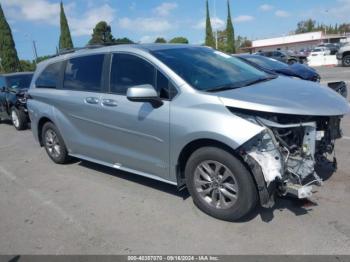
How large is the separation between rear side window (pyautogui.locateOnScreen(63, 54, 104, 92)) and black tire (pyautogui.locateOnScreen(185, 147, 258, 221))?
187 centimetres

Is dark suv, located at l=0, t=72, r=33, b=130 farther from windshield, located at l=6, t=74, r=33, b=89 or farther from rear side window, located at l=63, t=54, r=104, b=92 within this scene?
rear side window, located at l=63, t=54, r=104, b=92

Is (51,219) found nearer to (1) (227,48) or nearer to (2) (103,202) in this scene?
(2) (103,202)

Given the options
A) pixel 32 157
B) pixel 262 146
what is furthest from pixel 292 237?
pixel 32 157

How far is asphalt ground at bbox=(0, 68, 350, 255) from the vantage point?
3504mm

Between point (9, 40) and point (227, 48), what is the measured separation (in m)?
32.2

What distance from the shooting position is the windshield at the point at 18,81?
11.4 m

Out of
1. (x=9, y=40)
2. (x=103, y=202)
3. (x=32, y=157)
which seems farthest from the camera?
(x=9, y=40)

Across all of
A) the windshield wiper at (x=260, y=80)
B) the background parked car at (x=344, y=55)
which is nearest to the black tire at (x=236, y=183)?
the windshield wiper at (x=260, y=80)

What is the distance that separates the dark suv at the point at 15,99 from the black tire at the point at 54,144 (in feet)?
14.5

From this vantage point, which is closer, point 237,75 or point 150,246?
point 150,246

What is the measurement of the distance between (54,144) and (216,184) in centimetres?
355

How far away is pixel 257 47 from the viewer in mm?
96375

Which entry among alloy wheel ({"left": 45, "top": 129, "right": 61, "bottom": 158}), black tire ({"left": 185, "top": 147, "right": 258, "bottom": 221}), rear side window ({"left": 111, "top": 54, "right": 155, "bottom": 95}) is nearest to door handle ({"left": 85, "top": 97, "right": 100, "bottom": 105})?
rear side window ({"left": 111, "top": 54, "right": 155, "bottom": 95})

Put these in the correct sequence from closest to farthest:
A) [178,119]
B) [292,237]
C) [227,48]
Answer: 1. [292,237]
2. [178,119]
3. [227,48]
